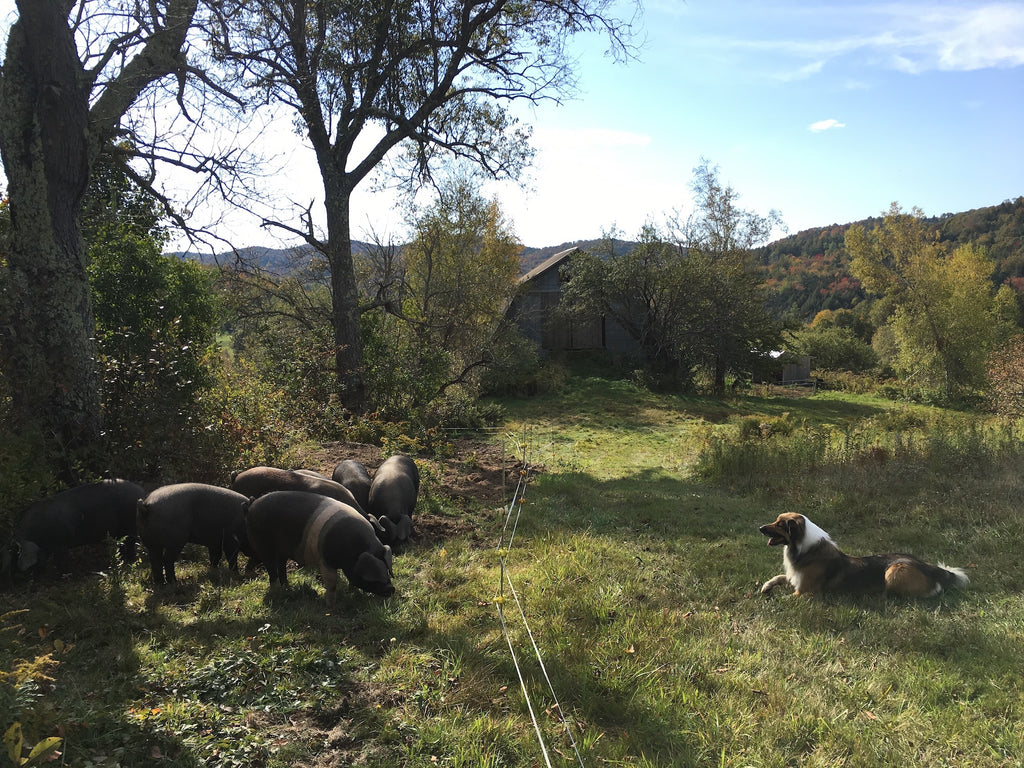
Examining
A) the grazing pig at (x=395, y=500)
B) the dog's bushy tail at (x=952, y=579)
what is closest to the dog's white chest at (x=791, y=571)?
the dog's bushy tail at (x=952, y=579)

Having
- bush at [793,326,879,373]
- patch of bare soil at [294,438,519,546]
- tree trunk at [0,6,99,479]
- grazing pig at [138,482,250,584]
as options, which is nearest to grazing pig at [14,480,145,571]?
grazing pig at [138,482,250,584]

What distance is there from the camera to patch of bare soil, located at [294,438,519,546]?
7012mm

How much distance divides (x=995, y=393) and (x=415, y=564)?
1693cm

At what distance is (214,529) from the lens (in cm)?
524

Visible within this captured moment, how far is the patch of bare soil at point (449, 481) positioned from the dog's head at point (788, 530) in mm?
3179

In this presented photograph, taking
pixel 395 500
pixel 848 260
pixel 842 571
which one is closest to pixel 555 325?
pixel 395 500

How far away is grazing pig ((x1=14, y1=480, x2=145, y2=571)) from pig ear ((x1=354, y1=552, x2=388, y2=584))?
2.31m

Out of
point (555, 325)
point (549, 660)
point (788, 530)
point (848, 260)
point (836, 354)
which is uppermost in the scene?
point (848, 260)

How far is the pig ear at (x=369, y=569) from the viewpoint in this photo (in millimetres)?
4586

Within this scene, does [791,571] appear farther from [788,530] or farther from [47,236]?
[47,236]

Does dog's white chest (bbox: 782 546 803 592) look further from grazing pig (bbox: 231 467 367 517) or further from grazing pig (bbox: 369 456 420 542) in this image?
grazing pig (bbox: 231 467 367 517)

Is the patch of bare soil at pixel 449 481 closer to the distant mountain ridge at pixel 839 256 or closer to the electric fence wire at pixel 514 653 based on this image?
the electric fence wire at pixel 514 653

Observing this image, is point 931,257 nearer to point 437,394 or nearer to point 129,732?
point 437,394

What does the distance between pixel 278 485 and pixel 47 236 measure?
344 centimetres
